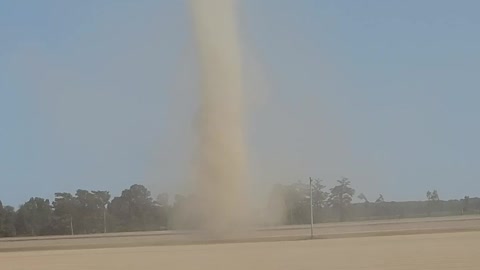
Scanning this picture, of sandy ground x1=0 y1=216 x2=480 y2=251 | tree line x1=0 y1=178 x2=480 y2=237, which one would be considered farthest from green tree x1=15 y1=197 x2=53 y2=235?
sandy ground x1=0 y1=216 x2=480 y2=251

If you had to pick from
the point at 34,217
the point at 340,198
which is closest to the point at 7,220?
the point at 34,217

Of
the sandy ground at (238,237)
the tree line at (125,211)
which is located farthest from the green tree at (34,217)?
the sandy ground at (238,237)

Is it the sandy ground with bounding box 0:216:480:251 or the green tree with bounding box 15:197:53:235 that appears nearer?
the sandy ground with bounding box 0:216:480:251

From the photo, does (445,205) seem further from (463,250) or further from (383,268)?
(383,268)

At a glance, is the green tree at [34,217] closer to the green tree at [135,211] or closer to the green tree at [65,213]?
the green tree at [65,213]

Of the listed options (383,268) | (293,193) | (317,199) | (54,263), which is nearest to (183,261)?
(54,263)

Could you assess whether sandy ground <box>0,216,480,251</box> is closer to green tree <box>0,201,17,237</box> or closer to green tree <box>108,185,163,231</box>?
green tree <box>108,185,163,231</box>

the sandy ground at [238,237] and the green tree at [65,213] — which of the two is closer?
the sandy ground at [238,237]

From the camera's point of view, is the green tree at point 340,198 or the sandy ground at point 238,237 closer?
the sandy ground at point 238,237

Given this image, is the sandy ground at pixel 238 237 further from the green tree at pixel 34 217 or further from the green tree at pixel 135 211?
the green tree at pixel 34 217

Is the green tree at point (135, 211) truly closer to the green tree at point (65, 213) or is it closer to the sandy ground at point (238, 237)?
the green tree at point (65, 213)

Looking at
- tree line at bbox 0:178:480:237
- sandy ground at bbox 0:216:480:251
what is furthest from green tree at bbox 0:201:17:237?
sandy ground at bbox 0:216:480:251

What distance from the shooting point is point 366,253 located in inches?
782

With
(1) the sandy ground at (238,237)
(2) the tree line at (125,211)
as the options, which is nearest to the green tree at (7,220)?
(2) the tree line at (125,211)
